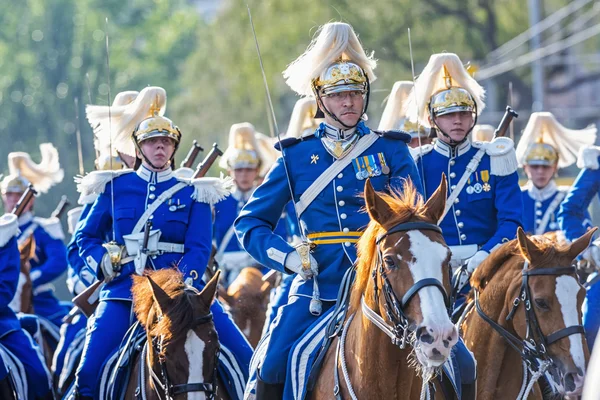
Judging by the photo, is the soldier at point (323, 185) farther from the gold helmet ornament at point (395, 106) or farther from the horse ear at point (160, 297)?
the gold helmet ornament at point (395, 106)

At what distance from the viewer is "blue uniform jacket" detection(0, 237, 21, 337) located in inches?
412

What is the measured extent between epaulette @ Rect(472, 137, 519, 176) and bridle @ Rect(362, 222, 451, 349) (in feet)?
10.4

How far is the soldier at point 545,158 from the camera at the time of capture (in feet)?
44.6

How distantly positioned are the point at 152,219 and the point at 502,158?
2.45 metres

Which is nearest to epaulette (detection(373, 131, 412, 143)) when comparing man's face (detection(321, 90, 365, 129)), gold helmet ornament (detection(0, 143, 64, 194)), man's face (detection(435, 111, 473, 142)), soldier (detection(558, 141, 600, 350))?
man's face (detection(321, 90, 365, 129))

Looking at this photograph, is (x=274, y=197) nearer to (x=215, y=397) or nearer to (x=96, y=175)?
(x=215, y=397)

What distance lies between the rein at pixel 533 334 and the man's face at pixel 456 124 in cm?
154

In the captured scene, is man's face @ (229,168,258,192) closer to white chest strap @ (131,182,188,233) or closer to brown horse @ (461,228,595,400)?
white chest strap @ (131,182,188,233)

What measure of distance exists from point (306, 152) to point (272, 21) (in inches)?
1224

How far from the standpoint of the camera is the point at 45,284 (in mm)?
15344

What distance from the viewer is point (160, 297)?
8773 mm

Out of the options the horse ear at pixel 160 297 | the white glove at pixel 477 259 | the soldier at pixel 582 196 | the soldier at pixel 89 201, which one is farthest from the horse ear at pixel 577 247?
the soldier at pixel 582 196

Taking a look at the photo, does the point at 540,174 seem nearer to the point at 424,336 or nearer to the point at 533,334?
the point at 533,334

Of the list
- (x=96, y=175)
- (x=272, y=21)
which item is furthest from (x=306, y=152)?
(x=272, y=21)
